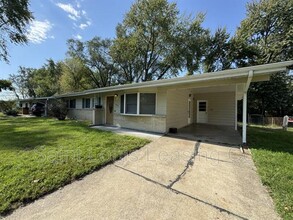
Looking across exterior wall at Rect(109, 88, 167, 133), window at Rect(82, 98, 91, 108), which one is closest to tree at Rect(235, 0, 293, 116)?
exterior wall at Rect(109, 88, 167, 133)

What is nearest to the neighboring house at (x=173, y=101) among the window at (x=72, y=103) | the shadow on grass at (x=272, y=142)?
the shadow on grass at (x=272, y=142)

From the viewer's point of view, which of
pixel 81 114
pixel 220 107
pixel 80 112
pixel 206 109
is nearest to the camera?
pixel 220 107

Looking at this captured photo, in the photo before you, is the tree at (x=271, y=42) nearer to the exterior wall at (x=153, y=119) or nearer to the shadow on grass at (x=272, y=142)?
the shadow on grass at (x=272, y=142)

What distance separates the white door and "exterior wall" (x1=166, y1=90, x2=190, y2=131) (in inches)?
95.0

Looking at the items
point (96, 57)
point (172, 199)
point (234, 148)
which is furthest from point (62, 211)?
point (96, 57)

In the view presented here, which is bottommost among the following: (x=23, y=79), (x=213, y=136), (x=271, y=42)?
(x=213, y=136)

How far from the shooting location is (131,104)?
31.0ft

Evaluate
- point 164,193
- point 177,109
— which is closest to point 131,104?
point 177,109

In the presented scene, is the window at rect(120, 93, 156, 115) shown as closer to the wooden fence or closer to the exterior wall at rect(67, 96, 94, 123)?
the exterior wall at rect(67, 96, 94, 123)

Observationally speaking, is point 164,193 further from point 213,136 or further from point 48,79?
point 48,79

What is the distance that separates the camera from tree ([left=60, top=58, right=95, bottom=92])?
2536 cm

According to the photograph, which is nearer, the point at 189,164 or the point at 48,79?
the point at 189,164

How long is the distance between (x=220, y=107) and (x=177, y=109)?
4481 mm

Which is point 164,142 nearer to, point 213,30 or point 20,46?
point 20,46
